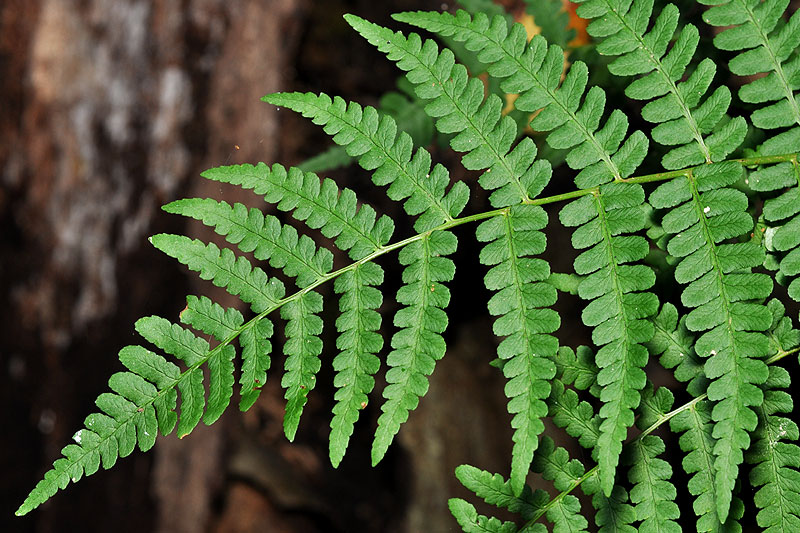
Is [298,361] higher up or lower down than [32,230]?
higher up

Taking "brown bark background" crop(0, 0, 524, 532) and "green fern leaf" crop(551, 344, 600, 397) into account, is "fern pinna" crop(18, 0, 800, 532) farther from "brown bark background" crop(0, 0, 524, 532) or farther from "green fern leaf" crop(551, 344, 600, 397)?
"brown bark background" crop(0, 0, 524, 532)

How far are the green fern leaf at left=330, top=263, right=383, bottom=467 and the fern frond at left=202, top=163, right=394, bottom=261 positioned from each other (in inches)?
2.8

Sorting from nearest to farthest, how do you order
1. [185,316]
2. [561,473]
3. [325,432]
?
[185,316] → [561,473] → [325,432]

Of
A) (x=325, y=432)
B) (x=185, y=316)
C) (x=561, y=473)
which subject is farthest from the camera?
(x=325, y=432)

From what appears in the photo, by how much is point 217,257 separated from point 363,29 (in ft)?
2.07

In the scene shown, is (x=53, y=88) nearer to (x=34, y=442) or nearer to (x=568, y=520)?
(x=34, y=442)

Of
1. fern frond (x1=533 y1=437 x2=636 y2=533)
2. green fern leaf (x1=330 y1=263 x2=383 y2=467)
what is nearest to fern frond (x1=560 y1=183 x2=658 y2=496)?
fern frond (x1=533 y1=437 x2=636 y2=533)

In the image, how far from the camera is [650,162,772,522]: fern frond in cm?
130

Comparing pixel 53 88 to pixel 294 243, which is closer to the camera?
pixel 294 243

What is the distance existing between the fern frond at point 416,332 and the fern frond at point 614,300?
30 centimetres

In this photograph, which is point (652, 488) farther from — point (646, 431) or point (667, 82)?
point (667, 82)

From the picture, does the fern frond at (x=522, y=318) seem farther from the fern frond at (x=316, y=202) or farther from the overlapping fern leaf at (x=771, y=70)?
the overlapping fern leaf at (x=771, y=70)

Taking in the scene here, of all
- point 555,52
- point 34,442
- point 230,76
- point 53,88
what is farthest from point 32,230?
point 555,52

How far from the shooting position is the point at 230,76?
343 cm
